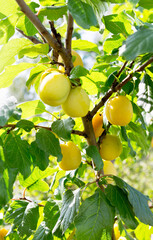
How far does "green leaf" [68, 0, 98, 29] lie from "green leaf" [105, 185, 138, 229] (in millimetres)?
437

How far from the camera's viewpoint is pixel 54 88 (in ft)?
2.11

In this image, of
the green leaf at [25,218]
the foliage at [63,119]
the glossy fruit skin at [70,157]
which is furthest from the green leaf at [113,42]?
the green leaf at [25,218]

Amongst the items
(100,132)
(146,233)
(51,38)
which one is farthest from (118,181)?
(51,38)

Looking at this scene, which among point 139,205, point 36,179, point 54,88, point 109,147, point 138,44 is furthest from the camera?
point 36,179

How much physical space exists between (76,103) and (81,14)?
210 millimetres

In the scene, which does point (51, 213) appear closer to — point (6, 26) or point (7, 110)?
point (7, 110)

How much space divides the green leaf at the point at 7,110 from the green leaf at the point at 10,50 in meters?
0.17

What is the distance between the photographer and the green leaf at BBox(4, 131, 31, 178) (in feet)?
2.30

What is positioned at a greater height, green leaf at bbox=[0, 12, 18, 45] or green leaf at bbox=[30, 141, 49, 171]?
green leaf at bbox=[0, 12, 18, 45]

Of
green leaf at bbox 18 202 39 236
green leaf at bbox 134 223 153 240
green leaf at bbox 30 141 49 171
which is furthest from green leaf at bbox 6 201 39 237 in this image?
green leaf at bbox 134 223 153 240

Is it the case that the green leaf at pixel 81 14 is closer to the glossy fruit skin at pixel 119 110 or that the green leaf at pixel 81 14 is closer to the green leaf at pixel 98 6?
the green leaf at pixel 98 6

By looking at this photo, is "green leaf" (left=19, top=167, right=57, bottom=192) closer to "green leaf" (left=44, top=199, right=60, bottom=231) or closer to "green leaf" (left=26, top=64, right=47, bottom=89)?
"green leaf" (left=44, top=199, right=60, bottom=231)

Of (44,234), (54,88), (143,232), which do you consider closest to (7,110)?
(54,88)

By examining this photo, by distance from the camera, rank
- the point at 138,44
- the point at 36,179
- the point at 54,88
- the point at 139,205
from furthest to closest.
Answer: the point at 36,179 → the point at 139,205 → the point at 54,88 → the point at 138,44
